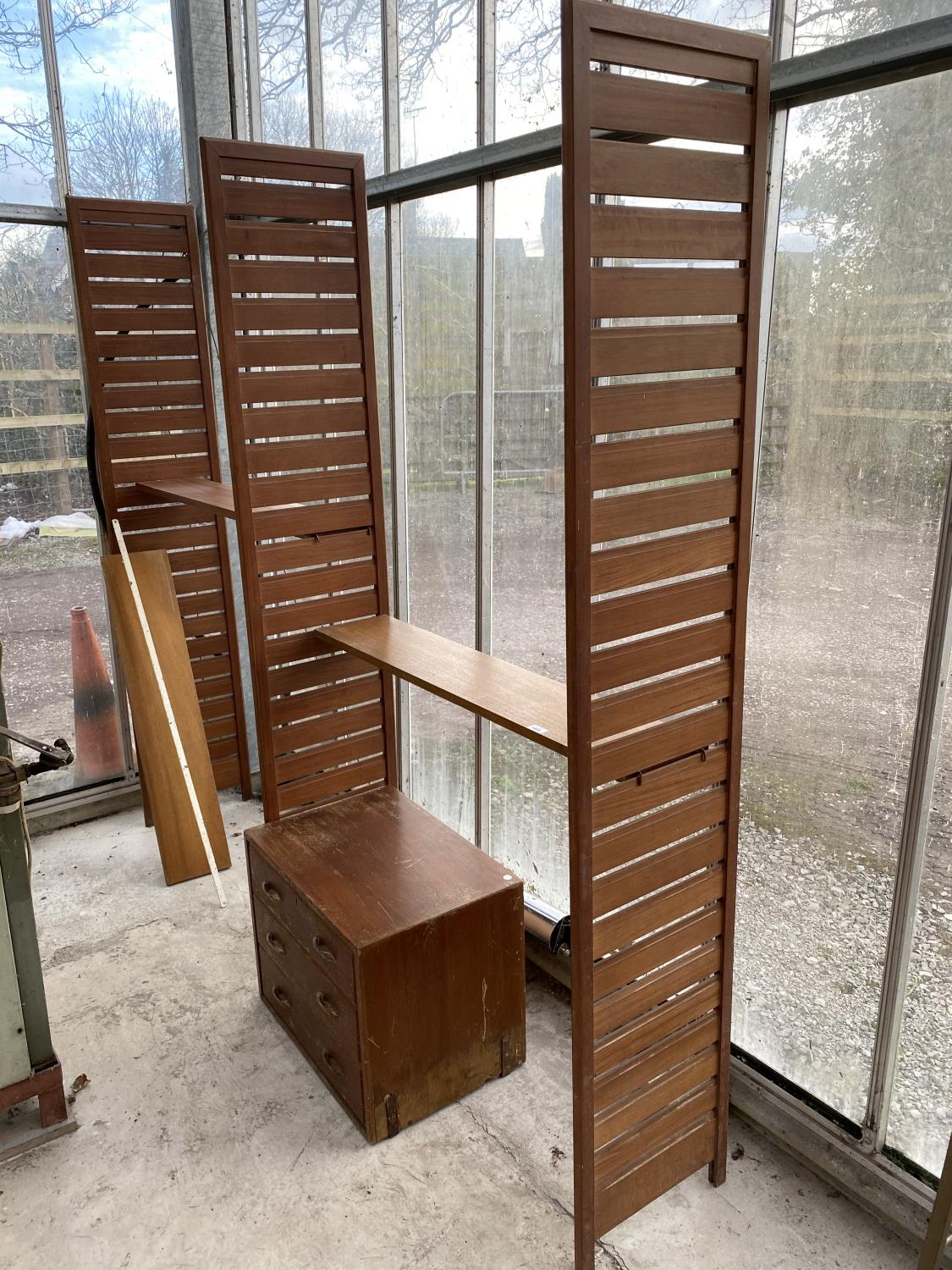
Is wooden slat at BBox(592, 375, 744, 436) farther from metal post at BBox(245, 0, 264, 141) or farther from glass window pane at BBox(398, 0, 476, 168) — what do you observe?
metal post at BBox(245, 0, 264, 141)

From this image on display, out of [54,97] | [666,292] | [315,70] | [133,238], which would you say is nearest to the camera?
[666,292]

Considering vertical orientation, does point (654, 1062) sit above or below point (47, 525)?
below

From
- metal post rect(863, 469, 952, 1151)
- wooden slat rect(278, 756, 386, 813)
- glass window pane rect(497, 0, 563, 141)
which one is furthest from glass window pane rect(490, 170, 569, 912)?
metal post rect(863, 469, 952, 1151)

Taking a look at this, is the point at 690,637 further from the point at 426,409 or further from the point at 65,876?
the point at 65,876

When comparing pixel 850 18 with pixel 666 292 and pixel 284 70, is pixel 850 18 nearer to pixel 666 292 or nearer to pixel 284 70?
pixel 666 292

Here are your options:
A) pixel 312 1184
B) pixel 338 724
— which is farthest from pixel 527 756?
pixel 312 1184

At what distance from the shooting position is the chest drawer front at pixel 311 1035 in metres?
2.46

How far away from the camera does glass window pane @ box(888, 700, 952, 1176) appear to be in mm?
1921

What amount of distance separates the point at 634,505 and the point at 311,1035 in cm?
181

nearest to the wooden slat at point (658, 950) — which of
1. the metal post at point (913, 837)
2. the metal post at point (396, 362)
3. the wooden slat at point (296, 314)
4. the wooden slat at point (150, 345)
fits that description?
the metal post at point (913, 837)

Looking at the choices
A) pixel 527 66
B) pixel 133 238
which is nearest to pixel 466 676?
pixel 527 66

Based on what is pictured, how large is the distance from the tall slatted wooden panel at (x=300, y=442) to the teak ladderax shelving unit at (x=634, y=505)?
0.4 inches

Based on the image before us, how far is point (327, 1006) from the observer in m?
2.52

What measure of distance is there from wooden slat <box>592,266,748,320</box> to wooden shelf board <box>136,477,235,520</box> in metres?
1.62
